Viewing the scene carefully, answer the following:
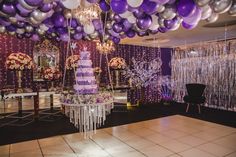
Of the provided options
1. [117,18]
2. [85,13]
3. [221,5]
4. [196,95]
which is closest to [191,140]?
[221,5]

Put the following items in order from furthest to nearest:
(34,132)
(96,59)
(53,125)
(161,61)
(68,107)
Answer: (161,61), (96,59), (53,125), (34,132), (68,107)

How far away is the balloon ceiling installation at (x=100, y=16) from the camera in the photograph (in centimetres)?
242

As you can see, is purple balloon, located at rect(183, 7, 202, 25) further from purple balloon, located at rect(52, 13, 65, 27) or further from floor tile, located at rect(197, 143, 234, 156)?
floor tile, located at rect(197, 143, 234, 156)

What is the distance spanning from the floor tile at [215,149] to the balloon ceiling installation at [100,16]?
217cm

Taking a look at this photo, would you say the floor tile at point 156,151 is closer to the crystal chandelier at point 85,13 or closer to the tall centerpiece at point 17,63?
the crystal chandelier at point 85,13

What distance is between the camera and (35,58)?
727 centimetres

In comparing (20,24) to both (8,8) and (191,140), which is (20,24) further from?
(191,140)

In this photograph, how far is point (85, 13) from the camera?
11.2 feet

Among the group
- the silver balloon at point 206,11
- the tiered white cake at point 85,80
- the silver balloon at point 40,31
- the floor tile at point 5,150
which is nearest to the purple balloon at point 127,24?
the tiered white cake at point 85,80

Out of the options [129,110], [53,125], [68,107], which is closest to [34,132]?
[53,125]

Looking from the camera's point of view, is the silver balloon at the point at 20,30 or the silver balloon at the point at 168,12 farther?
the silver balloon at the point at 20,30

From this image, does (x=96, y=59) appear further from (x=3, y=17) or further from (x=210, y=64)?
(x=3, y=17)

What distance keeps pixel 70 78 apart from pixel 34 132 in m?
3.42

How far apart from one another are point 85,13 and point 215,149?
3337 mm
